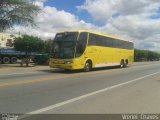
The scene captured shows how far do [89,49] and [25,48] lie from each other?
40.1ft

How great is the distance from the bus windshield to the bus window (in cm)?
39

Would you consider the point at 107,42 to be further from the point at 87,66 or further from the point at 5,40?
the point at 5,40

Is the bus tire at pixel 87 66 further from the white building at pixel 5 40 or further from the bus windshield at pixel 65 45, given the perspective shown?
the white building at pixel 5 40

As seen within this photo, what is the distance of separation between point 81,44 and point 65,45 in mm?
1243

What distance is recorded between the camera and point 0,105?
9.43 metres

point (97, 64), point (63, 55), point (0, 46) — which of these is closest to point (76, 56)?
point (63, 55)

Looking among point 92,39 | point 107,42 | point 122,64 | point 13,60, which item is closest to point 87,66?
point 92,39

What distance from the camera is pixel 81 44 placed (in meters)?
25.7

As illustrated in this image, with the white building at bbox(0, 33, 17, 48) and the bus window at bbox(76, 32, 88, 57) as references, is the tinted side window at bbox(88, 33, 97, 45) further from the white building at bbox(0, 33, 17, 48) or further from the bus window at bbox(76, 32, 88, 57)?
the white building at bbox(0, 33, 17, 48)

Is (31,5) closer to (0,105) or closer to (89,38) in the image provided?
(89,38)

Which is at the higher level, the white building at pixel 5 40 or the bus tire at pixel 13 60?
the white building at pixel 5 40

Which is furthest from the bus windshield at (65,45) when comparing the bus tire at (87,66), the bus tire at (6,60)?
the bus tire at (6,60)

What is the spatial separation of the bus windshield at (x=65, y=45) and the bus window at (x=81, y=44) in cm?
39

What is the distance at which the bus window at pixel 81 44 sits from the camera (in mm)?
25484
